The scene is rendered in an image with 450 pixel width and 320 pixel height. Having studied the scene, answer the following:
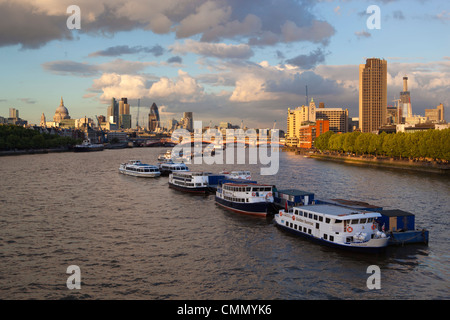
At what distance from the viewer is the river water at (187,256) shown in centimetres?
1886

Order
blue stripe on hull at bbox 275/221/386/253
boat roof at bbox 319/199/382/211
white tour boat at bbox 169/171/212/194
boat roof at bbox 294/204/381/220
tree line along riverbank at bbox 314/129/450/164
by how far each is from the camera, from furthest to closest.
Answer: tree line along riverbank at bbox 314/129/450/164 → white tour boat at bbox 169/171/212/194 → boat roof at bbox 319/199/382/211 → boat roof at bbox 294/204/381/220 → blue stripe on hull at bbox 275/221/386/253

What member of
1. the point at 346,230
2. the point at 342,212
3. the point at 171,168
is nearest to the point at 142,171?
the point at 171,168

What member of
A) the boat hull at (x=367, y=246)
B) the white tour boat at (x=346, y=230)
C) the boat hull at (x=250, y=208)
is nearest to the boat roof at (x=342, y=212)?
the white tour boat at (x=346, y=230)

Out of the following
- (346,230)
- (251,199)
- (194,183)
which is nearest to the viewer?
(346,230)

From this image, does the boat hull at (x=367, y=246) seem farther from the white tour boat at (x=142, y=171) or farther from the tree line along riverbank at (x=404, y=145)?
the tree line along riverbank at (x=404, y=145)

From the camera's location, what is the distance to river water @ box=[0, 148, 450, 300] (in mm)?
18859

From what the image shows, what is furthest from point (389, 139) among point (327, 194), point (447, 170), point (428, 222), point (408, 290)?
point (408, 290)

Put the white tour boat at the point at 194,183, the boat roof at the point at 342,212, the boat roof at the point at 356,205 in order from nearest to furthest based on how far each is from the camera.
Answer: the boat roof at the point at 342,212, the boat roof at the point at 356,205, the white tour boat at the point at 194,183

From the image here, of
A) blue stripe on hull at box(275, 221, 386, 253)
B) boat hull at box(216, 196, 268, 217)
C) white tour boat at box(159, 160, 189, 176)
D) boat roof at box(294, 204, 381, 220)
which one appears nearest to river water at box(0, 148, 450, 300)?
blue stripe on hull at box(275, 221, 386, 253)

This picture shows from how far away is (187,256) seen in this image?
23688mm

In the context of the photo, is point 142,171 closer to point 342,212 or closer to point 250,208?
point 250,208

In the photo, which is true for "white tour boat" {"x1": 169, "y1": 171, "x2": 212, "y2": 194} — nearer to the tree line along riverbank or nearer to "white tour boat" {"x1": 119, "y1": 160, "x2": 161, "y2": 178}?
"white tour boat" {"x1": 119, "y1": 160, "x2": 161, "y2": 178}

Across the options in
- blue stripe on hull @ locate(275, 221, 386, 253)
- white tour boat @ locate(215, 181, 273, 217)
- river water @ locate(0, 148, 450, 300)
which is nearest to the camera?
river water @ locate(0, 148, 450, 300)
